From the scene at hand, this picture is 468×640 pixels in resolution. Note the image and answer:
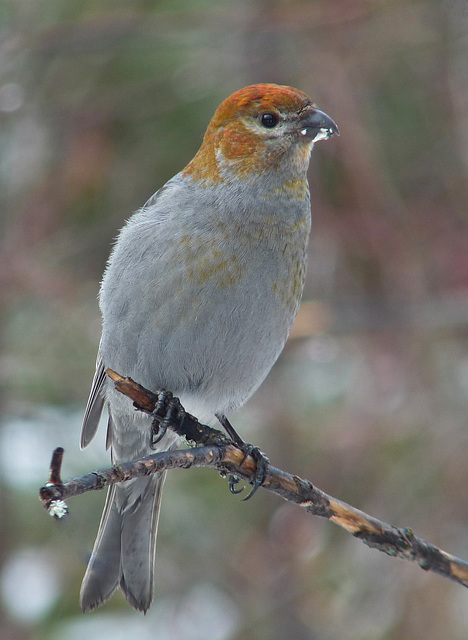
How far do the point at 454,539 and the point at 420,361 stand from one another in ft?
3.61

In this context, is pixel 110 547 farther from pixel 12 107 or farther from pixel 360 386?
pixel 12 107

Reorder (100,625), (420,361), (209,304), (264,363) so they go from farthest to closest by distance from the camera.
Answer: (420,361)
(100,625)
(264,363)
(209,304)

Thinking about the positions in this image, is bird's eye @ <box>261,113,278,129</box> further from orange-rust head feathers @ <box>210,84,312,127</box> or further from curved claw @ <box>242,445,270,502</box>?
curved claw @ <box>242,445,270,502</box>

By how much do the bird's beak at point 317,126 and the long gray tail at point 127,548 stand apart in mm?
1617

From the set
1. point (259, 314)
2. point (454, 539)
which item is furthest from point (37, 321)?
point (454, 539)

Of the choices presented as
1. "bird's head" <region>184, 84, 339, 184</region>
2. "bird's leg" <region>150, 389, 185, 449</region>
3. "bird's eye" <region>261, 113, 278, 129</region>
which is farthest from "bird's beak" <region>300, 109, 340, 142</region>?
"bird's leg" <region>150, 389, 185, 449</region>

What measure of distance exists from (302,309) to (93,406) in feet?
6.08

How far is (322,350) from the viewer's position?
502 centimetres

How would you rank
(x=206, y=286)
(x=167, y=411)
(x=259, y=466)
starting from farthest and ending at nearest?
(x=206, y=286)
(x=167, y=411)
(x=259, y=466)

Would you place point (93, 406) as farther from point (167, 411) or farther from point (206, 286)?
point (206, 286)

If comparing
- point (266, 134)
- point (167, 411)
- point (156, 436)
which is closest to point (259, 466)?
point (167, 411)

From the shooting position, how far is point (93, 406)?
11.1ft

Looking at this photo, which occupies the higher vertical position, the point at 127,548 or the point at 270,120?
the point at 270,120

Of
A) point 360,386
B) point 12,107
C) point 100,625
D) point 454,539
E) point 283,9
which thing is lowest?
point 100,625
